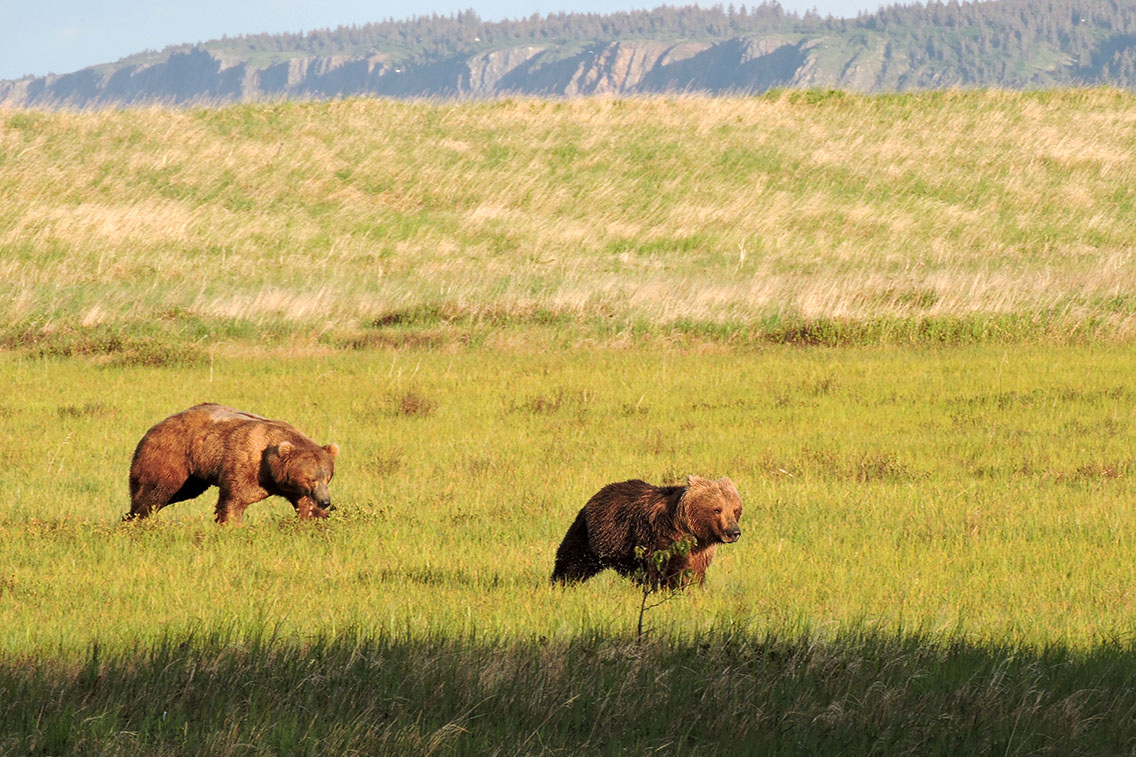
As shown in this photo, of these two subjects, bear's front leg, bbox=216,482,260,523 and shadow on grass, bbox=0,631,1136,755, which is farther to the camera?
bear's front leg, bbox=216,482,260,523

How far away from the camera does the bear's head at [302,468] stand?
9156 millimetres

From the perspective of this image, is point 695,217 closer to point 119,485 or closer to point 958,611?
point 119,485

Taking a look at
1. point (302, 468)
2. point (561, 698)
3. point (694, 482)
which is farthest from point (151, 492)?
point (561, 698)

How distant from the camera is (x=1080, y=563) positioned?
8.74 meters

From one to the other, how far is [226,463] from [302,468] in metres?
0.71

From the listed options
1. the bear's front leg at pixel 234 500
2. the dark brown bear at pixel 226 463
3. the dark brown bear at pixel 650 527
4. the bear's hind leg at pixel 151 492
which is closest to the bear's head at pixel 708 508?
the dark brown bear at pixel 650 527

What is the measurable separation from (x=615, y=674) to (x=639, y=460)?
6851 millimetres

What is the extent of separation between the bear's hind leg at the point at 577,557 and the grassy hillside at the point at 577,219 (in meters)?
14.2

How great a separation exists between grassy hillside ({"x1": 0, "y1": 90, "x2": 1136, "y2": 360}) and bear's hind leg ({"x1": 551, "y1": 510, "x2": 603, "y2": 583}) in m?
14.2

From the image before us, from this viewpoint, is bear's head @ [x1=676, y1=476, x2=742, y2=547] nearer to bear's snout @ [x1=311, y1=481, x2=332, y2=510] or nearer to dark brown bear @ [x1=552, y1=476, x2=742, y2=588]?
dark brown bear @ [x1=552, y1=476, x2=742, y2=588]

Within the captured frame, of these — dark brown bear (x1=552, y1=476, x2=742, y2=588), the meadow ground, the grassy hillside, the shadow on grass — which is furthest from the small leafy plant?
the grassy hillside

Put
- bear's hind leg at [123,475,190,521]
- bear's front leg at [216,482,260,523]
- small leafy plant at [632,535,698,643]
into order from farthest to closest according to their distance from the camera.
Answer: bear's hind leg at [123,475,190,521]
bear's front leg at [216,482,260,523]
small leafy plant at [632,535,698,643]

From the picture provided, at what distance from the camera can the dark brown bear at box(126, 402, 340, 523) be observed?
9297 millimetres

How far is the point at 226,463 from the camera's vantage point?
947cm
